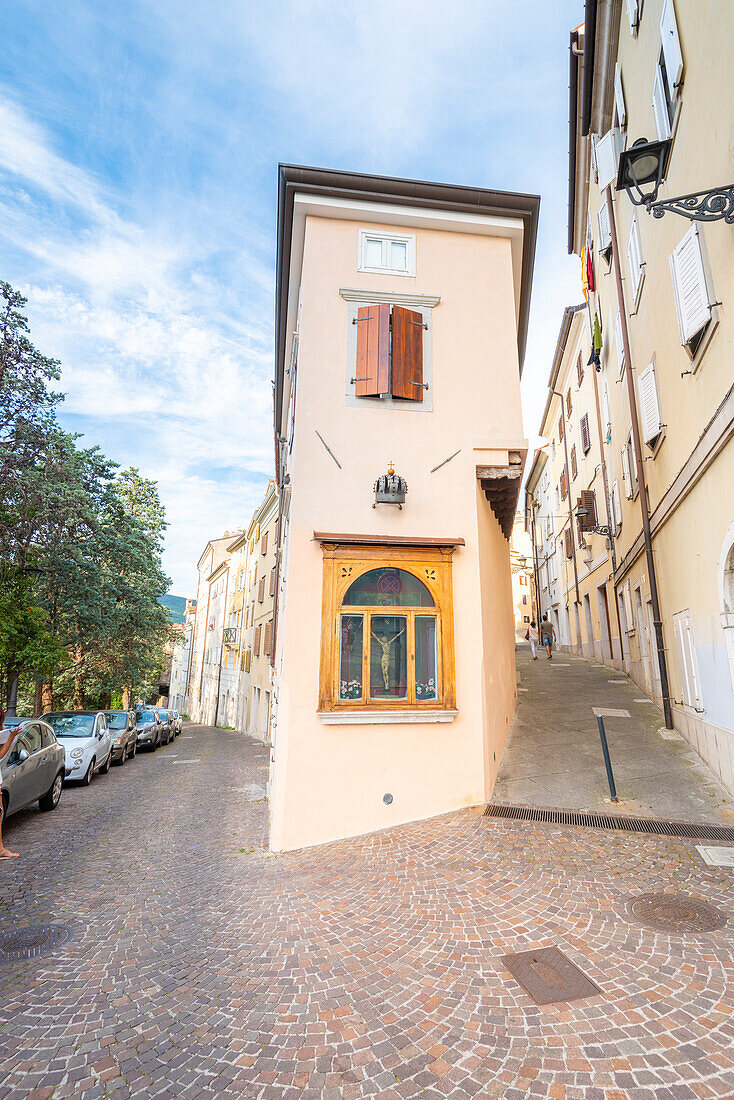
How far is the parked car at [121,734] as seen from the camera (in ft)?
52.1

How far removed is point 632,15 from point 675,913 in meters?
13.6

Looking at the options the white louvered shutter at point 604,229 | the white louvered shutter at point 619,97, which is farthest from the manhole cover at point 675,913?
the white louvered shutter at point 604,229

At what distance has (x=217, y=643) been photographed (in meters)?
40.6

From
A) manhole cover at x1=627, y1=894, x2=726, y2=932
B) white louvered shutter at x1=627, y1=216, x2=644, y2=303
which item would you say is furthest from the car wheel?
white louvered shutter at x1=627, y1=216, x2=644, y2=303

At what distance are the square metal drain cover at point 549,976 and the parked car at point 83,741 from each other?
36.8 ft

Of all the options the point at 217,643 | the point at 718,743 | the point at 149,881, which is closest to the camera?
the point at 149,881

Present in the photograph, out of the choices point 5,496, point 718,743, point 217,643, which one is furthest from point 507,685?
point 217,643

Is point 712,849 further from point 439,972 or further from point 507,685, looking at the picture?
point 507,685

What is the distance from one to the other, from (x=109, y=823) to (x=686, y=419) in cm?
1073

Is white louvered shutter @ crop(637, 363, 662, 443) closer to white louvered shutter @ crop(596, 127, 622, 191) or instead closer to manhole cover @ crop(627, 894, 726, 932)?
white louvered shutter @ crop(596, 127, 622, 191)

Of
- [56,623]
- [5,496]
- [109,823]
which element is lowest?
[109,823]

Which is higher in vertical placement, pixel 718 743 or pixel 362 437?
pixel 362 437

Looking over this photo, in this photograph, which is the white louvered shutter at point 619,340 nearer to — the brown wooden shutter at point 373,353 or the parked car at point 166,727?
the brown wooden shutter at point 373,353

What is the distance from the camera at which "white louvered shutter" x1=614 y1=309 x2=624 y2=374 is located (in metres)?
12.9
